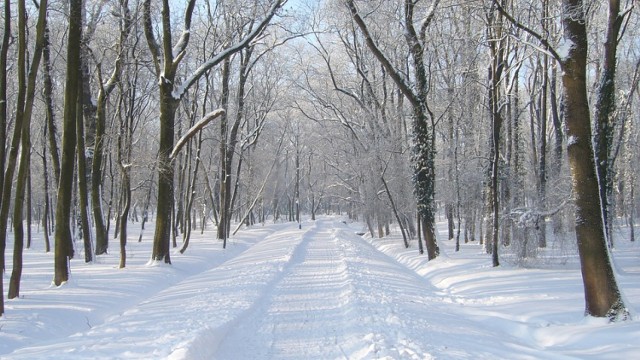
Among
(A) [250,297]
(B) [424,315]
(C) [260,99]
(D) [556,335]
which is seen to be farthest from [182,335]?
(C) [260,99]

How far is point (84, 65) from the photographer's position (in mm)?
18297

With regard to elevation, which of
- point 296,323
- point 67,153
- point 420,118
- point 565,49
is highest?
point 420,118

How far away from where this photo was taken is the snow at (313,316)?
6.38m

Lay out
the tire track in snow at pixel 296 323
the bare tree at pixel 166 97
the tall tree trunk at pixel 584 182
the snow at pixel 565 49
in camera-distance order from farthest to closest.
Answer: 1. the bare tree at pixel 166 97
2. the snow at pixel 565 49
3. the tall tree trunk at pixel 584 182
4. the tire track in snow at pixel 296 323

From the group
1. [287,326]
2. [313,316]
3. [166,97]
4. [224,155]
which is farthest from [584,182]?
[224,155]

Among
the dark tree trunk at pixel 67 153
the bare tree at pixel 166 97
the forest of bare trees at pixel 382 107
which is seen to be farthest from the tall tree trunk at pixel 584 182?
the bare tree at pixel 166 97

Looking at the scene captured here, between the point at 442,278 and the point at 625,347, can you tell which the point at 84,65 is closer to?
the point at 442,278

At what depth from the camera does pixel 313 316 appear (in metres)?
8.66

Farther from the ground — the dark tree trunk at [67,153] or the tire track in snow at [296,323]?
the dark tree trunk at [67,153]

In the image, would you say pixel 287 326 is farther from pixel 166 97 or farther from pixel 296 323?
pixel 166 97

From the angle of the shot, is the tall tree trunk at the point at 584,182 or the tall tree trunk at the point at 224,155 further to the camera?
the tall tree trunk at the point at 224,155

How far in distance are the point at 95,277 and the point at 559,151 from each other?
69.2 ft

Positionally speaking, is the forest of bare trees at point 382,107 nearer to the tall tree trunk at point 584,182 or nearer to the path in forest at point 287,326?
the tall tree trunk at point 584,182

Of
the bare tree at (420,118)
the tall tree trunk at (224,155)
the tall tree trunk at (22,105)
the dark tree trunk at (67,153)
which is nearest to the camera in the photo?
the tall tree trunk at (22,105)
